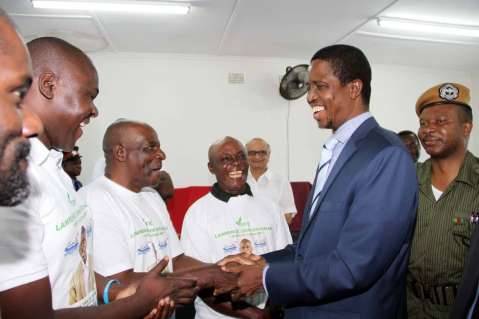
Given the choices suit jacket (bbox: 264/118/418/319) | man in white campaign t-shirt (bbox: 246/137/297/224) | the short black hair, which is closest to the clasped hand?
suit jacket (bbox: 264/118/418/319)

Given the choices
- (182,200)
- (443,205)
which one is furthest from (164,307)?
(182,200)

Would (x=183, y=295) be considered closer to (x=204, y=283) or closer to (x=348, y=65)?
(x=204, y=283)

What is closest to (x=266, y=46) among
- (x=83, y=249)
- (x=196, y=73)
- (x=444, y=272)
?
(x=196, y=73)

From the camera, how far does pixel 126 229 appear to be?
6.25 feet

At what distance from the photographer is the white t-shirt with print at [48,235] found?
3.08 ft

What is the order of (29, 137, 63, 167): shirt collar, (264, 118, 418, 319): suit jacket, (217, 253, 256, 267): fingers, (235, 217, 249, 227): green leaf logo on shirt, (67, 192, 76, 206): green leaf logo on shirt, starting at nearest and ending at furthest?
(29, 137, 63, 167): shirt collar
(67, 192, 76, 206): green leaf logo on shirt
(264, 118, 418, 319): suit jacket
(217, 253, 256, 267): fingers
(235, 217, 249, 227): green leaf logo on shirt

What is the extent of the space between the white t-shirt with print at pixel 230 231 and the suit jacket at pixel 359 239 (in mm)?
678

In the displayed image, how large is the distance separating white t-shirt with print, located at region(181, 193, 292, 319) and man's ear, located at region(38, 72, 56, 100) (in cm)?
134

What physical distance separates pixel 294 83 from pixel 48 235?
16.9 feet

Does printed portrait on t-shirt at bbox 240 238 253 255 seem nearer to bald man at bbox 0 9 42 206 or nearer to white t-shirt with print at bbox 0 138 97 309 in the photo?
white t-shirt with print at bbox 0 138 97 309

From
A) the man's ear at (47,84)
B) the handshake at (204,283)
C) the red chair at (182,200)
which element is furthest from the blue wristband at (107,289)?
the red chair at (182,200)

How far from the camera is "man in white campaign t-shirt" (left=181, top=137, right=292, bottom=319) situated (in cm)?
238

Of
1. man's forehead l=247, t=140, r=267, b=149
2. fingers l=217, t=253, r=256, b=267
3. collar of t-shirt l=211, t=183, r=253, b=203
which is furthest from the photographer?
man's forehead l=247, t=140, r=267, b=149

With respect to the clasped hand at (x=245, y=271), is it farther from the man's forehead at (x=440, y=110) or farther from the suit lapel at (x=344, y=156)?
the man's forehead at (x=440, y=110)
